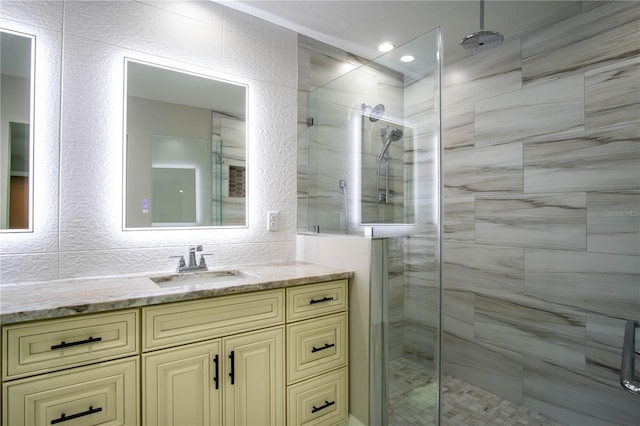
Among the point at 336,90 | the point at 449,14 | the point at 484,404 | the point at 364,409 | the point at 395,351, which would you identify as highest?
the point at 449,14

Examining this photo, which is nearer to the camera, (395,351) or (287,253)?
(395,351)

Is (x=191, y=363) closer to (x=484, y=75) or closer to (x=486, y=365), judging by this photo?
(x=486, y=365)

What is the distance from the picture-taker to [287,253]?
240 cm

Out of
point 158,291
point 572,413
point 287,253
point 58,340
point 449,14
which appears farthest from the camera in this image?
point 287,253

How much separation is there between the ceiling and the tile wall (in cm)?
13

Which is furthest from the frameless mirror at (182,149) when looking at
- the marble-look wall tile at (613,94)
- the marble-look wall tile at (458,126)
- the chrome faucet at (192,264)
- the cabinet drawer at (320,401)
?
the marble-look wall tile at (613,94)

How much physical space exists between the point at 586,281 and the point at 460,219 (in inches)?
34.5

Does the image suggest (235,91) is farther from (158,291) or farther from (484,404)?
(484,404)

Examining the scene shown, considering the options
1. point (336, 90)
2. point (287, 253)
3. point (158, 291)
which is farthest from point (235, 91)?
point (158, 291)

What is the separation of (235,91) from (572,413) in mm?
2809

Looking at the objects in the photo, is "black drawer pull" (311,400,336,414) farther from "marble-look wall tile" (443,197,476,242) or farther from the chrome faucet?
"marble-look wall tile" (443,197,476,242)

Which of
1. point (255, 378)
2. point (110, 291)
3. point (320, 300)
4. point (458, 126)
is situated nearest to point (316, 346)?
point (320, 300)

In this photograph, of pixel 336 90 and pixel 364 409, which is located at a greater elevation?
pixel 336 90

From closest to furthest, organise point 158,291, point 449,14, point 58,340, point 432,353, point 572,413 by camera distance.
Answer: point 58,340 < point 158,291 < point 432,353 < point 572,413 < point 449,14
